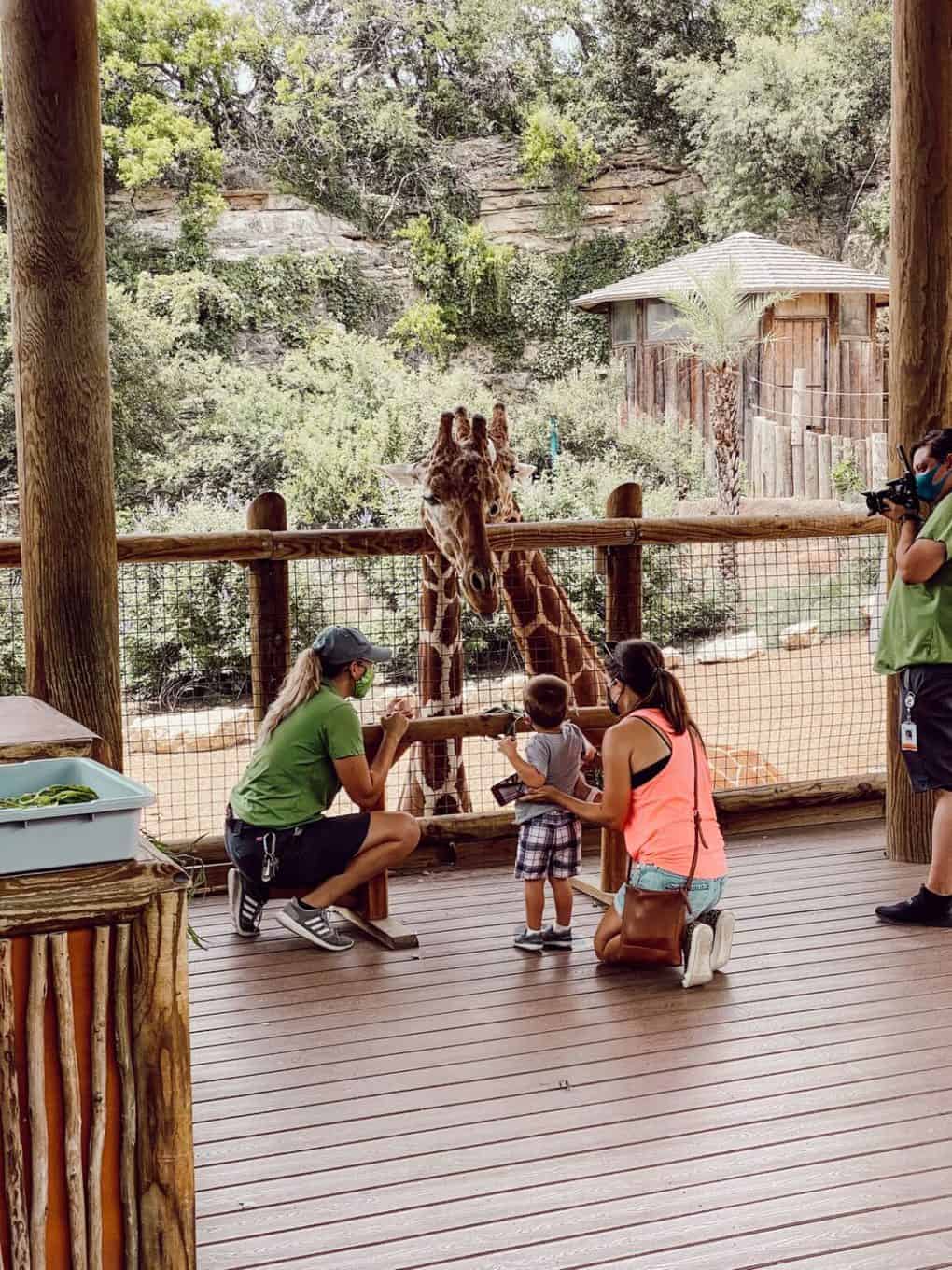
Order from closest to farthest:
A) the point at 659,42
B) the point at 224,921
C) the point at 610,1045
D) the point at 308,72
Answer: the point at 610,1045 → the point at 224,921 → the point at 308,72 → the point at 659,42

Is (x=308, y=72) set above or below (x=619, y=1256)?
above

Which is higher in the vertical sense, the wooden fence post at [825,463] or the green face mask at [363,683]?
the wooden fence post at [825,463]

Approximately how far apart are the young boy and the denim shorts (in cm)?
30

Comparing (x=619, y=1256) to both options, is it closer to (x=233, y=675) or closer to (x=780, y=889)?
(x=780, y=889)

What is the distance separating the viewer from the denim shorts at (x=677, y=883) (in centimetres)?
439

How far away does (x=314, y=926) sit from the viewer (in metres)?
4.80

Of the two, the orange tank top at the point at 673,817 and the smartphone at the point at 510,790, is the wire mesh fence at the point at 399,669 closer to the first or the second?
the smartphone at the point at 510,790

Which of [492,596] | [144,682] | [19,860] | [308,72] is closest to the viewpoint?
[19,860]

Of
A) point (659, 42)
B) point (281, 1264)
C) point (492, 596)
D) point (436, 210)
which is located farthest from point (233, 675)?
point (659, 42)

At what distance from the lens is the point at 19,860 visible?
238 centimetres

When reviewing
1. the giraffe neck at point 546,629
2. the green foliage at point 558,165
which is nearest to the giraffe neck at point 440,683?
the giraffe neck at point 546,629

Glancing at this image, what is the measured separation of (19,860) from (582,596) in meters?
12.3

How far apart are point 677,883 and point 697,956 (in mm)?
227

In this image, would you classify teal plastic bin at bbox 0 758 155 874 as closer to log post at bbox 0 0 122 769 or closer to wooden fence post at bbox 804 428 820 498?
log post at bbox 0 0 122 769
